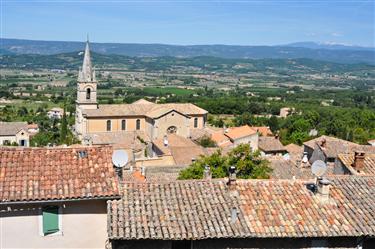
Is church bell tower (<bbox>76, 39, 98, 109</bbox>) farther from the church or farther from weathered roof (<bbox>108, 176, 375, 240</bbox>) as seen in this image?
weathered roof (<bbox>108, 176, 375, 240</bbox>)

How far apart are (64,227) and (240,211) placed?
197 inches

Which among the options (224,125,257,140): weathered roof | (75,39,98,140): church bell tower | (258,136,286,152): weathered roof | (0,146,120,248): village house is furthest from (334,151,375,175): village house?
(75,39,98,140): church bell tower

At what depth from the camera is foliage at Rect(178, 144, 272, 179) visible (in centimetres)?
2719

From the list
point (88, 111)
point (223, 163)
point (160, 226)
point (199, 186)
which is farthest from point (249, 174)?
point (88, 111)

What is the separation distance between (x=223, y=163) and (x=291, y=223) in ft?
51.3

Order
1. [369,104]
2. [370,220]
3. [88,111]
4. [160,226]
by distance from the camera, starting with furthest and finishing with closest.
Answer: [369,104]
[88,111]
[370,220]
[160,226]

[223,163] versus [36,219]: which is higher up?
[36,219]

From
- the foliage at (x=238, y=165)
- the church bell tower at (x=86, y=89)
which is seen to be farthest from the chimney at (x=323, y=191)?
the church bell tower at (x=86, y=89)

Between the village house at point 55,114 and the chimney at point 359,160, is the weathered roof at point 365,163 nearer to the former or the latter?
the chimney at point 359,160

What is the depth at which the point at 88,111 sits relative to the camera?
73.3 m

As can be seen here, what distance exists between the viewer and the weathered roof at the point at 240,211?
12.3m

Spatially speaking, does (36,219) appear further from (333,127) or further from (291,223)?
(333,127)

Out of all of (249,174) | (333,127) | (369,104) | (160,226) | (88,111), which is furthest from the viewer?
(369,104)

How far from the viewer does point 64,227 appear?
44.9 ft
